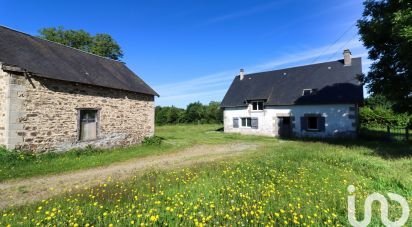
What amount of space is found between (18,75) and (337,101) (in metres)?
19.7

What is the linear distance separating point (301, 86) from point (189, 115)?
2456cm

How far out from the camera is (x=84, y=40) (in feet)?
102

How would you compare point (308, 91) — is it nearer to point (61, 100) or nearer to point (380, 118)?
point (380, 118)

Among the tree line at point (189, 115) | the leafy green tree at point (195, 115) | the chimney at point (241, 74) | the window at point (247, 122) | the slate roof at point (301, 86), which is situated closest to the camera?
the slate roof at point (301, 86)

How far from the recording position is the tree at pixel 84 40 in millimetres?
29391

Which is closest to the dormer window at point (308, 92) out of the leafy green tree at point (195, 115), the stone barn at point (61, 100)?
the stone barn at point (61, 100)

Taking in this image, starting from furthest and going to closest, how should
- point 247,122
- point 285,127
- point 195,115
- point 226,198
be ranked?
point 195,115 → point 247,122 → point 285,127 → point 226,198

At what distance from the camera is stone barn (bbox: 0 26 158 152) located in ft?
30.2

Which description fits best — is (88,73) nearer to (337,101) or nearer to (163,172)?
(163,172)

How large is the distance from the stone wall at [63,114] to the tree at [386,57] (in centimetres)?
1339

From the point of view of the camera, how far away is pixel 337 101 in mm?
18953

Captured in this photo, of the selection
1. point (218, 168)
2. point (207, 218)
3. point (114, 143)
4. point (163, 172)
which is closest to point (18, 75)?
point (114, 143)

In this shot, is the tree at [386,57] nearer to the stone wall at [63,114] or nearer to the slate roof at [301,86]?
the slate roof at [301,86]

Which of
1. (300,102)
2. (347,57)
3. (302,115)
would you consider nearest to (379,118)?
(347,57)
